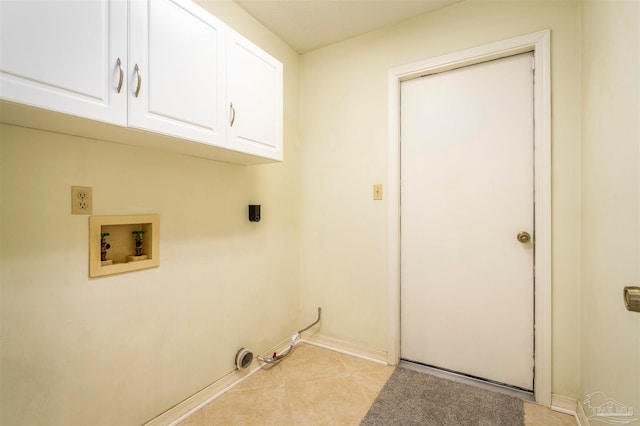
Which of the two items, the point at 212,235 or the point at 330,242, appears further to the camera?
the point at 330,242

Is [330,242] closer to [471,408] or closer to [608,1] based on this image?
[471,408]

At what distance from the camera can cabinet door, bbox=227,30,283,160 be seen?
1541mm

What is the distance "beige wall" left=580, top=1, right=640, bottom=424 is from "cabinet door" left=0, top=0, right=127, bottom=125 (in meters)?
1.72

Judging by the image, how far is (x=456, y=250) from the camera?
79.0 inches

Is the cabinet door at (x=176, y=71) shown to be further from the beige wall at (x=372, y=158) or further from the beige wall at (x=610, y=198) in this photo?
the beige wall at (x=610, y=198)

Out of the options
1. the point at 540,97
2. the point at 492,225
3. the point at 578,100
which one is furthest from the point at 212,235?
the point at 578,100

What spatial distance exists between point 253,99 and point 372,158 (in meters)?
1.00

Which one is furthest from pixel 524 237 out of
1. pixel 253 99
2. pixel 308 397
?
pixel 253 99

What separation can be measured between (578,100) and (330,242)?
1.77m

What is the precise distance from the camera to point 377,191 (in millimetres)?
2238

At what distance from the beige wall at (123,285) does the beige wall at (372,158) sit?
0.46 m

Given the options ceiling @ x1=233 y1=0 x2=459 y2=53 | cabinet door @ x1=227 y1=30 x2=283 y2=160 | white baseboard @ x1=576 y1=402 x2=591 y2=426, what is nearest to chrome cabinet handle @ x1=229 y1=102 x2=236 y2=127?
cabinet door @ x1=227 y1=30 x2=283 y2=160

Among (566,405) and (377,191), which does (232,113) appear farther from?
(566,405)

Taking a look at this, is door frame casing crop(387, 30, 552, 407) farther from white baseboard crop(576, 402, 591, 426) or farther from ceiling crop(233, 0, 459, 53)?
ceiling crop(233, 0, 459, 53)
